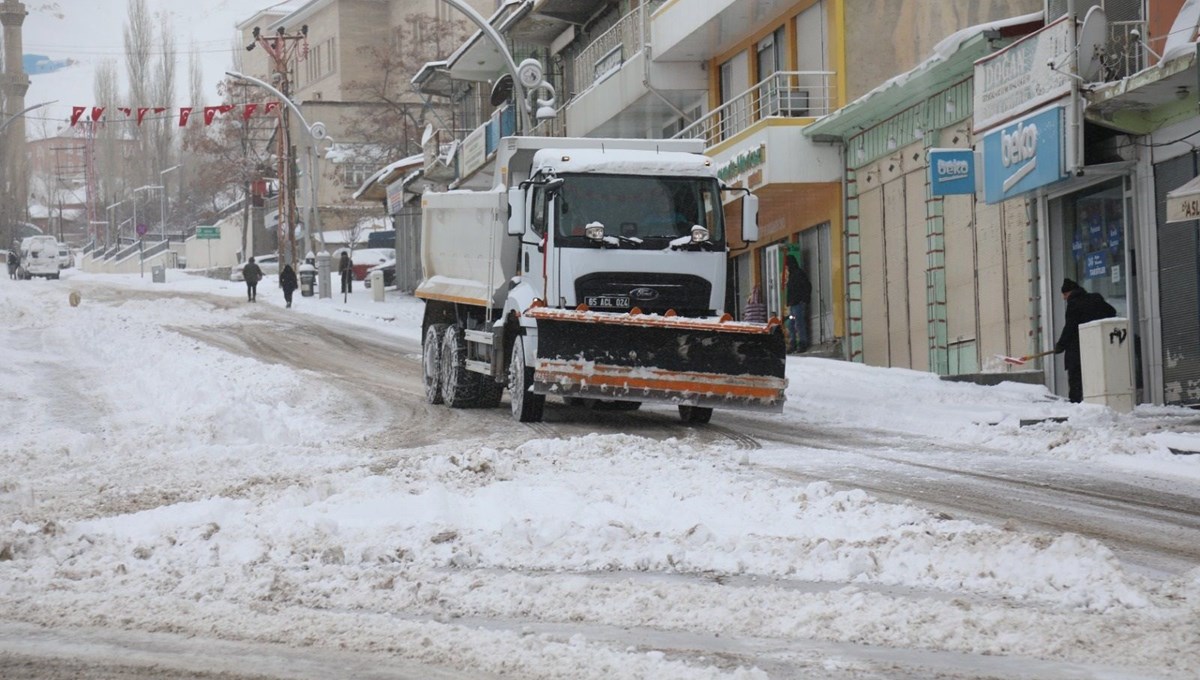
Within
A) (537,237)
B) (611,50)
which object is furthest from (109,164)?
(537,237)

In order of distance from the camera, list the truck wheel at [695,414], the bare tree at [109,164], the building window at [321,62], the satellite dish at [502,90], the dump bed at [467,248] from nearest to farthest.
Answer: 1. the truck wheel at [695,414]
2. the dump bed at [467,248]
3. the satellite dish at [502,90]
4. the building window at [321,62]
5. the bare tree at [109,164]

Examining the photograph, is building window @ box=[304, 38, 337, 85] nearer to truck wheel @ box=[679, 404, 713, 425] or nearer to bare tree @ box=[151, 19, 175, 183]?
bare tree @ box=[151, 19, 175, 183]

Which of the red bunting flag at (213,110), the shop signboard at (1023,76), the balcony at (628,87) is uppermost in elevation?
the red bunting flag at (213,110)

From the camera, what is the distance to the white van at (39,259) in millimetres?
70688

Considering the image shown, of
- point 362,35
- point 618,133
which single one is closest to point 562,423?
point 618,133

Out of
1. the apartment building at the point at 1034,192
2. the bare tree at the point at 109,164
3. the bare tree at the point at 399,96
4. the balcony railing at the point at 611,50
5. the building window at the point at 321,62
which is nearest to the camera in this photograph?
the apartment building at the point at 1034,192

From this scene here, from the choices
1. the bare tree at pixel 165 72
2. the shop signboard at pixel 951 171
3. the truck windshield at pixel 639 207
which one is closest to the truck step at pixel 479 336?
the truck windshield at pixel 639 207

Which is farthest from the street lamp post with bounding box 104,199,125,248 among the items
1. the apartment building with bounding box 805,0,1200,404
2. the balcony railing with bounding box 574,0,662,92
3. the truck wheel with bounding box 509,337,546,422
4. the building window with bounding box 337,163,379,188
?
the truck wheel with bounding box 509,337,546,422

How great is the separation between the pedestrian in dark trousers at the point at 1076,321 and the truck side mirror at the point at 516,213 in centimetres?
625

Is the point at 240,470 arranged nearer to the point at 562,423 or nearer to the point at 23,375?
the point at 562,423

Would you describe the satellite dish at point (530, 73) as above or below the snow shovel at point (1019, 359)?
above

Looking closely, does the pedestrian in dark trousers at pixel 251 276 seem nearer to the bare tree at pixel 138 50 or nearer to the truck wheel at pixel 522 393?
the truck wheel at pixel 522 393

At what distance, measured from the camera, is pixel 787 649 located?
6.05 metres

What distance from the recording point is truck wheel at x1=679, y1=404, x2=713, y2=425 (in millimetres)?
17531
